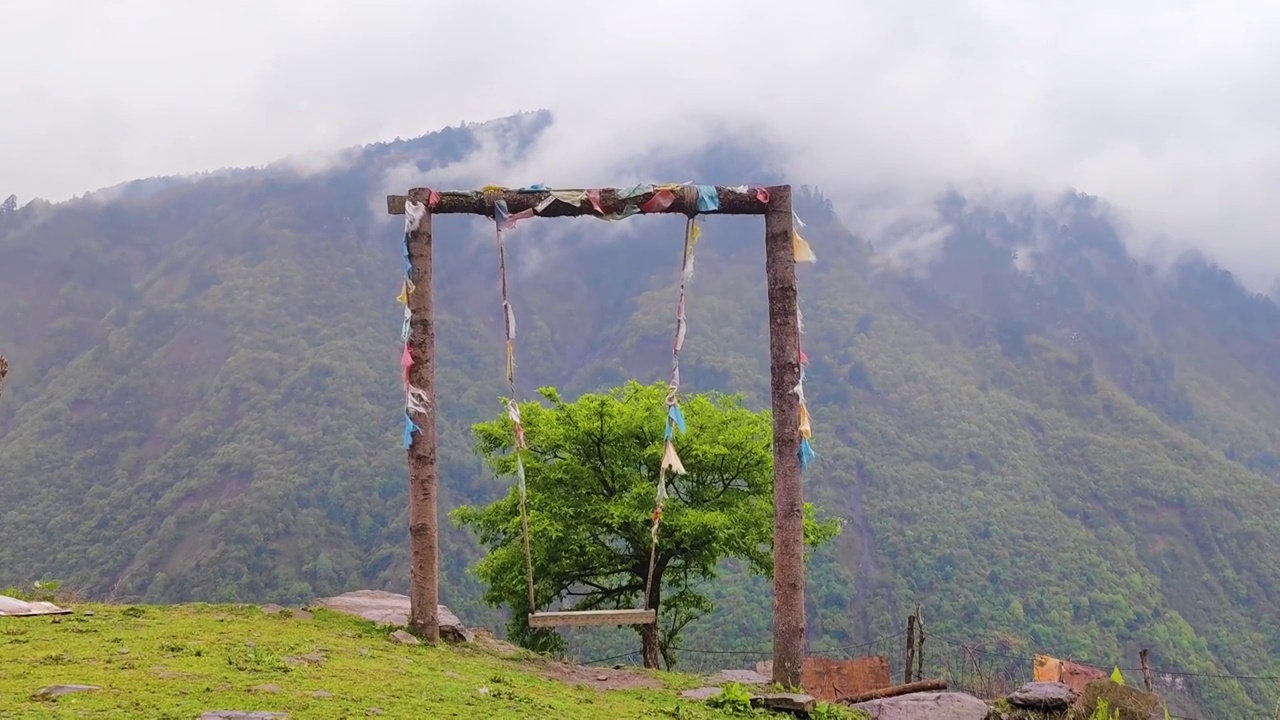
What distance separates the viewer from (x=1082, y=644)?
55.0 metres

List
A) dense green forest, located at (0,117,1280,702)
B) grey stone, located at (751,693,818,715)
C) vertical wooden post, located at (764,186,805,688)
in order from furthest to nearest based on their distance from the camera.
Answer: dense green forest, located at (0,117,1280,702) < vertical wooden post, located at (764,186,805,688) < grey stone, located at (751,693,818,715)

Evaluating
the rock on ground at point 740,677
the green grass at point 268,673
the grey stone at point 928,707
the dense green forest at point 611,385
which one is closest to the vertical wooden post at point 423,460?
the green grass at point 268,673

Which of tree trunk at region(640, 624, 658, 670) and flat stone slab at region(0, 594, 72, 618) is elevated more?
flat stone slab at region(0, 594, 72, 618)

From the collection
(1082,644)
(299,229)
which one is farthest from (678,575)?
(299,229)

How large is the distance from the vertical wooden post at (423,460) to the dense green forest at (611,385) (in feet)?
94.3

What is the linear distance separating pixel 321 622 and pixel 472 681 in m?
2.52

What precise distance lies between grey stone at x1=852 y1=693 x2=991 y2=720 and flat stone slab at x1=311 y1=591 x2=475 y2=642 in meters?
4.05

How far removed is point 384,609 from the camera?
34.9ft

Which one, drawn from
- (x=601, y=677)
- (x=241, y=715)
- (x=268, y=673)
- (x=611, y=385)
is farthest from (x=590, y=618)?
(x=611, y=385)

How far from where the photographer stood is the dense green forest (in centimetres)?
5988

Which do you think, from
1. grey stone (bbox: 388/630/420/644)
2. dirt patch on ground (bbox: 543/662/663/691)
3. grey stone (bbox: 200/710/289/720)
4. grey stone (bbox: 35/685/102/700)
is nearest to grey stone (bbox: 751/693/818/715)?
dirt patch on ground (bbox: 543/662/663/691)

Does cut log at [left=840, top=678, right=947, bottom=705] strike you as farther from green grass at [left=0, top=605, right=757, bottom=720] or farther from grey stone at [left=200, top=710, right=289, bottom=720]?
grey stone at [left=200, top=710, right=289, bottom=720]

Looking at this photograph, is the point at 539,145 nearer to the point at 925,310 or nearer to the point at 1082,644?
the point at 925,310

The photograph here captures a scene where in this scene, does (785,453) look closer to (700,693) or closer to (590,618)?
(700,693)
